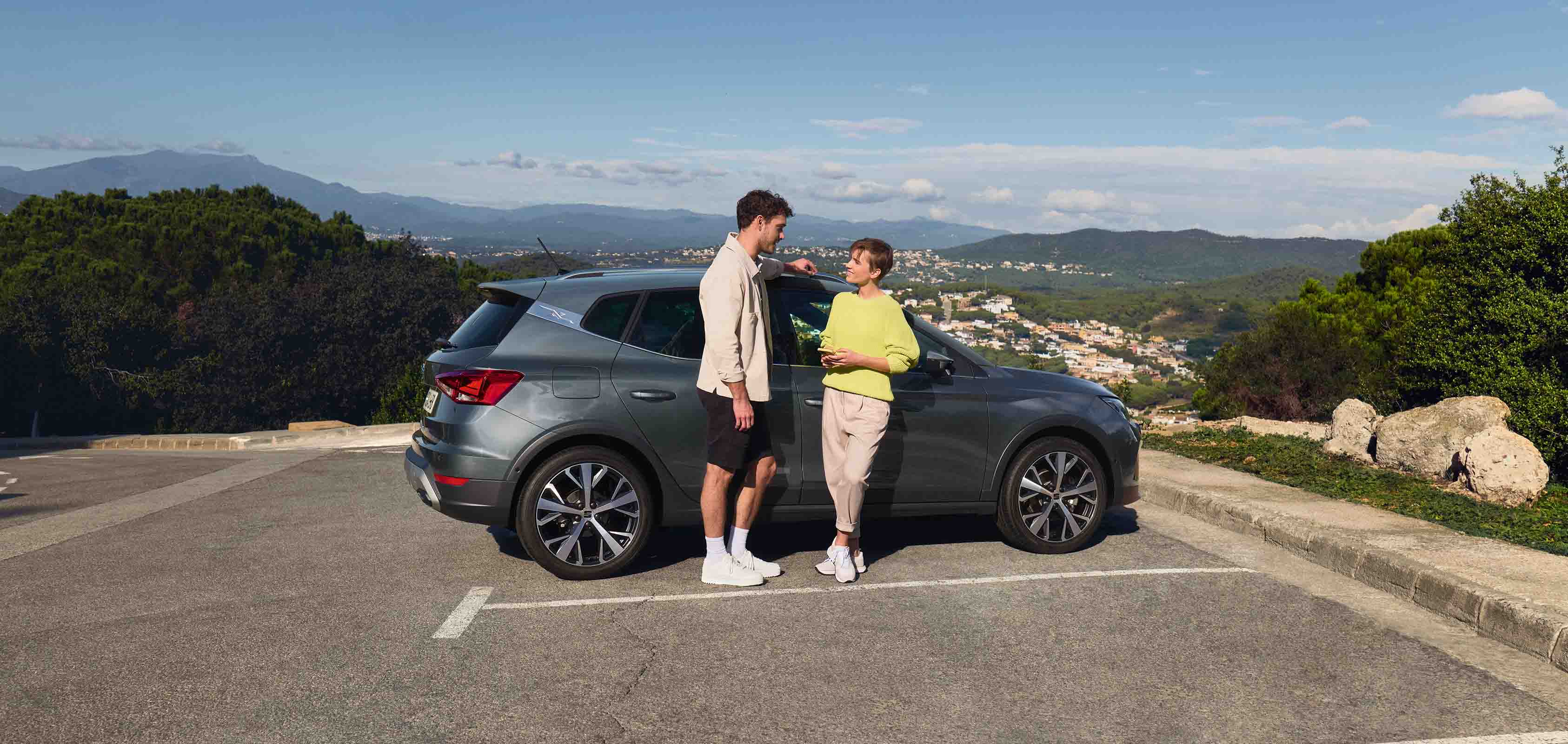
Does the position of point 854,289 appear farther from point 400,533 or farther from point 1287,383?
point 1287,383

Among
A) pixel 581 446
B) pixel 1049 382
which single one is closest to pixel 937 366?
pixel 1049 382

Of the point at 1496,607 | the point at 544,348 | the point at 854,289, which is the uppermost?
→ the point at 854,289

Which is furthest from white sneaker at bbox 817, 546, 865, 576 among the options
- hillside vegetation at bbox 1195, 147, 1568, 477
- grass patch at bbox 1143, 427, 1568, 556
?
hillside vegetation at bbox 1195, 147, 1568, 477

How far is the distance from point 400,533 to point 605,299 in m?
2.52

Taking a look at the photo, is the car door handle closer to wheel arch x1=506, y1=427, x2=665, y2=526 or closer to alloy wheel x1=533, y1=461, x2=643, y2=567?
wheel arch x1=506, y1=427, x2=665, y2=526

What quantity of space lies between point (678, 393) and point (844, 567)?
131 cm

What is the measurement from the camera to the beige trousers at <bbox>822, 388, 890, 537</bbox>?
5367mm

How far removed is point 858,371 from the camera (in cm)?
538

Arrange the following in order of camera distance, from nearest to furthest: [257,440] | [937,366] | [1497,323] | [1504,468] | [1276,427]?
1. [937,366]
2. [1504,468]
3. [1497,323]
4. [1276,427]
5. [257,440]

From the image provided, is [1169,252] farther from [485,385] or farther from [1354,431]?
[485,385]

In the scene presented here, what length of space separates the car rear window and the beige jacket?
1.11 metres

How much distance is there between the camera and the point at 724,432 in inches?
204

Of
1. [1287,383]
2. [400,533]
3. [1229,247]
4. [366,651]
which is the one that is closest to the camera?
[366,651]

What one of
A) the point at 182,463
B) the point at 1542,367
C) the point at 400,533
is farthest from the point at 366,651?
the point at 182,463
